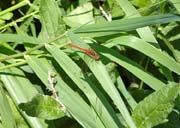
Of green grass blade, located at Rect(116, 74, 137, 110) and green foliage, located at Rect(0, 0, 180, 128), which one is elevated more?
green foliage, located at Rect(0, 0, 180, 128)

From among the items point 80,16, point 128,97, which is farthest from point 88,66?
point 80,16

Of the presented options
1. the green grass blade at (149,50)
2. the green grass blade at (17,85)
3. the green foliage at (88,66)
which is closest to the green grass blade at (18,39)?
the green foliage at (88,66)

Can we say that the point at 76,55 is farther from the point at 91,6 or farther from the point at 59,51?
the point at 91,6

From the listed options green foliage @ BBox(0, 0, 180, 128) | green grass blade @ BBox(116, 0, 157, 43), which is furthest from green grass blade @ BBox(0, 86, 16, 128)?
green grass blade @ BBox(116, 0, 157, 43)

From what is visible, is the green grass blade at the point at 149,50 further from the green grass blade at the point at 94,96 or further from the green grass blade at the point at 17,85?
the green grass blade at the point at 17,85

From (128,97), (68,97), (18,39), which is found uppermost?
(18,39)

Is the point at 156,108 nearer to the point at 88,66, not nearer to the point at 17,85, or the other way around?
the point at 88,66

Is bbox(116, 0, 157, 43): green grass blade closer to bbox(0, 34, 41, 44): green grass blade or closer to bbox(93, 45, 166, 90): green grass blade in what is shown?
bbox(93, 45, 166, 90): green grass blade
